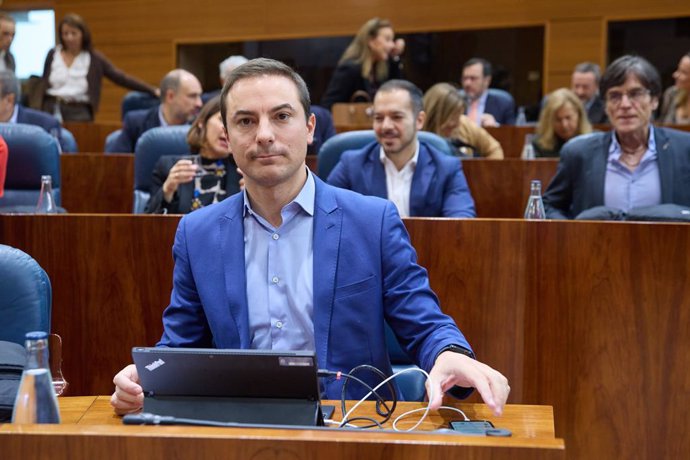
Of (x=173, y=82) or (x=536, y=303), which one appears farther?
(x=173, y=82)

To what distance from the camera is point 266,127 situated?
170 cm

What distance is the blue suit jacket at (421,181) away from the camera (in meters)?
3.64

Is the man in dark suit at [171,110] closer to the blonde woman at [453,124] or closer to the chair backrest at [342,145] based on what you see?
the blonde woman at [453,124]

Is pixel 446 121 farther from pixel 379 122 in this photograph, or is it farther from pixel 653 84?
pixel 653 84

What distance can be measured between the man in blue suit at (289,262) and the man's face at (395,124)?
186 centimetres

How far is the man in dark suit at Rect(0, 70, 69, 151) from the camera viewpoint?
4.80 meters

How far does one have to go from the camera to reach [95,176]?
4582 mm

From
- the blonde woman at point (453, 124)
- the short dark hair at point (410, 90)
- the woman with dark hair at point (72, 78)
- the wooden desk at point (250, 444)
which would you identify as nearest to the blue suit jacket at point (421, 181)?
the short dark hair at point (410, 90)

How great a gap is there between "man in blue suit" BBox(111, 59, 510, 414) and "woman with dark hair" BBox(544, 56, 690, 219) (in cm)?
183

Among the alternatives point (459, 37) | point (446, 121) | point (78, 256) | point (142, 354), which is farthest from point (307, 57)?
point (142, 354)

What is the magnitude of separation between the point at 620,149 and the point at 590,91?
314 centimetres

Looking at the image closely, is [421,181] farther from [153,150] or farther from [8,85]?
[8,85]

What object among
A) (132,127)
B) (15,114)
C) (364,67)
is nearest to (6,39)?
(15,114)

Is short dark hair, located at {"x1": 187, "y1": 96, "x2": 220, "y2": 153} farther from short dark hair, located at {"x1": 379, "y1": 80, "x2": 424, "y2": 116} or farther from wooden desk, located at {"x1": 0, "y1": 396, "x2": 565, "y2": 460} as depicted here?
wooden desk, located at {"x1": 0, "y1": 396, "x2": 565, "y2": 460}
